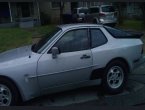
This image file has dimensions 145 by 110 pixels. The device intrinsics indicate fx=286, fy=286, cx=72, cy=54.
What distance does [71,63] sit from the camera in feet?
15.9

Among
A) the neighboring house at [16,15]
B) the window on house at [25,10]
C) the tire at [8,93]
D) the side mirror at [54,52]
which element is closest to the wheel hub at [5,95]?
the tire at [8,93]

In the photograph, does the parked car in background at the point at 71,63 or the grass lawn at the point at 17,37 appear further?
the grass lawn at the point at 17,37

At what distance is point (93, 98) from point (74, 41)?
1080 millimetres

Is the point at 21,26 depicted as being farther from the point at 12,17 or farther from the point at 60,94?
the point at 60,94

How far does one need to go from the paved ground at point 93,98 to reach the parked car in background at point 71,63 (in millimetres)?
201

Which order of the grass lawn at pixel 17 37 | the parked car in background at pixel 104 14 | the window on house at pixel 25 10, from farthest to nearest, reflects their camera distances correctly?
the window on house at pixel 25 10
the parked car in background at pixel 104 14
the grass lawn at pixel 17 37

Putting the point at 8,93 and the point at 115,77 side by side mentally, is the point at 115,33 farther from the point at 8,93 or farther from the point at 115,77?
the point at 8,93

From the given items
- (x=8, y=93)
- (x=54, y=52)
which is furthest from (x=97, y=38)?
(x=8, y=93)

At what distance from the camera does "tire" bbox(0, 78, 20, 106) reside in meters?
4.53

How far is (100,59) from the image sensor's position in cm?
508

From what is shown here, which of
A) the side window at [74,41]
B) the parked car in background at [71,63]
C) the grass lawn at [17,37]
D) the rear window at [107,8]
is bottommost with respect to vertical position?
the grass lawn at [17,37]

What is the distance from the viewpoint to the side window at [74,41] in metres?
4.95

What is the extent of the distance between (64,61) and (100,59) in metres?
0.70

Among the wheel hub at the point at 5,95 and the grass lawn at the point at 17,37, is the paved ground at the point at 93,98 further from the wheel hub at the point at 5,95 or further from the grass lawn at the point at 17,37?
the grass lawn at the point at 17,37
